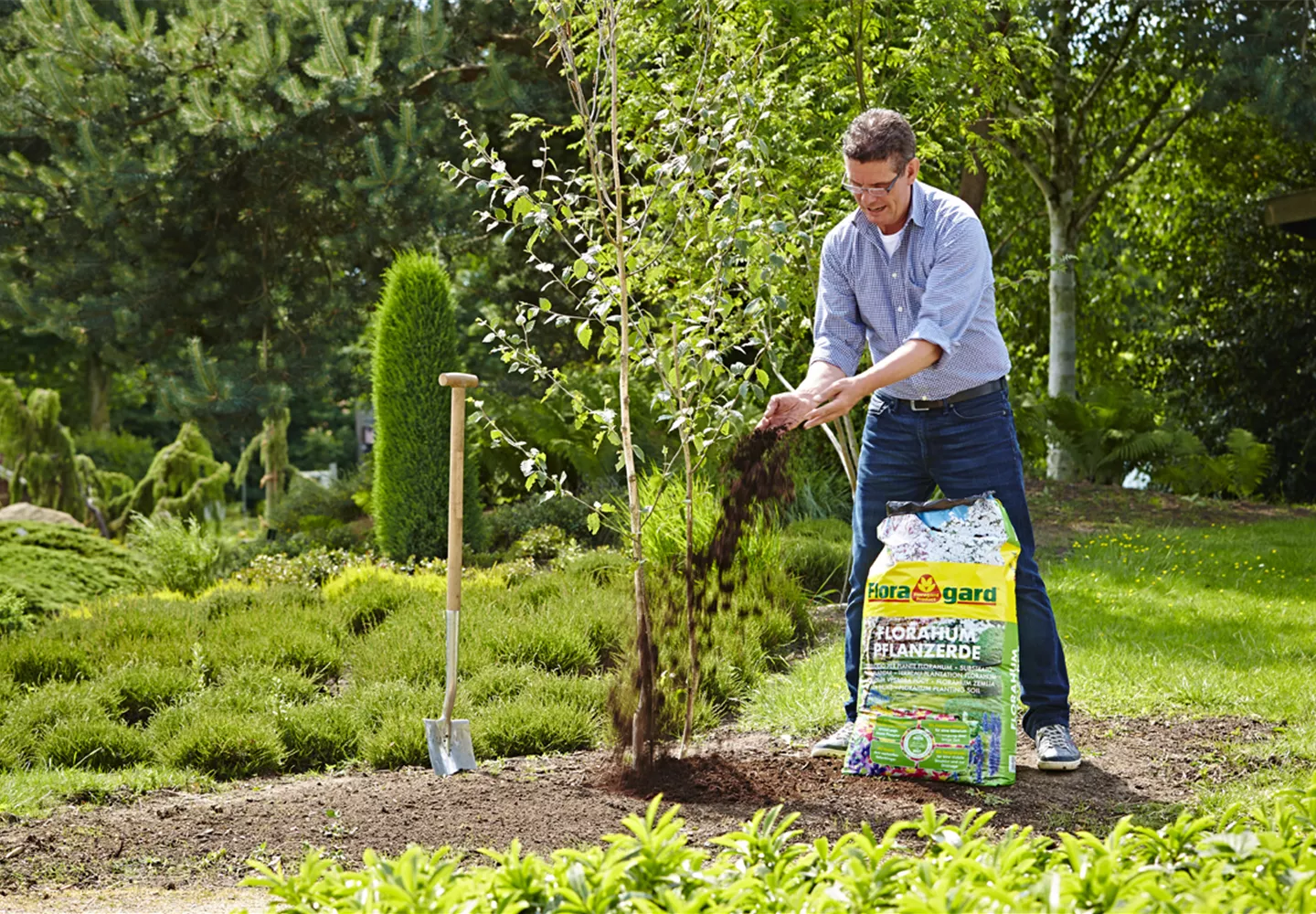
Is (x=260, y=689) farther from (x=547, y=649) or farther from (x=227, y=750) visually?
(x=547, y=649)

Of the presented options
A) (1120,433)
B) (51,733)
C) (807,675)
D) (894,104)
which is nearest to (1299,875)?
(807,675)

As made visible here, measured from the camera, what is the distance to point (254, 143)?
9.30 m

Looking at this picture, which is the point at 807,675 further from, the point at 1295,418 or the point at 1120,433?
the point at 1295,418

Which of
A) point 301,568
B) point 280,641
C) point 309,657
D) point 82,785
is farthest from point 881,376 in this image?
point 301,568

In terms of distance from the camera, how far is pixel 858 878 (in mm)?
1647

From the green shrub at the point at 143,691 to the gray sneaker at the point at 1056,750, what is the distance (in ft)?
10.7

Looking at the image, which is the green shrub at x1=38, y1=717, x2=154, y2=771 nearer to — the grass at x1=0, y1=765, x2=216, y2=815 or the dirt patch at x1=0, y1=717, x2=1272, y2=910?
the grass at x1=0, y1=765, x2=216, y2=815

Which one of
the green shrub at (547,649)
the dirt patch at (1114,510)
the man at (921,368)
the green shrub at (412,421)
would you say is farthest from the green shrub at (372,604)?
the dirt patch at (1114,510)

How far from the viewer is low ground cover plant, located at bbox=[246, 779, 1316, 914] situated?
156 centimetres

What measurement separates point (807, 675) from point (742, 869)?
2.99 meters

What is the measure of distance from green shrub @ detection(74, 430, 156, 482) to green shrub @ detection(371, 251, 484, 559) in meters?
15.8

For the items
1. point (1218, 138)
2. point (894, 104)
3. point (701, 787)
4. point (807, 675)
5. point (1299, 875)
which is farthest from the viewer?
point (1218, 138)

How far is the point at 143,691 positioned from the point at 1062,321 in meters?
9.84

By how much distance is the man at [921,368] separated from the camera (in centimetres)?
320
